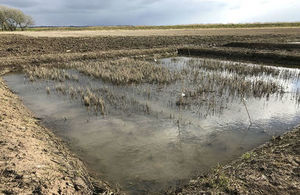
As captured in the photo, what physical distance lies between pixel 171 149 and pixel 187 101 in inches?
117

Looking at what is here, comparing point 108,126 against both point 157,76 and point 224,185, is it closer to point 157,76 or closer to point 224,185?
point 224,185

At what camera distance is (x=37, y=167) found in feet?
9.77

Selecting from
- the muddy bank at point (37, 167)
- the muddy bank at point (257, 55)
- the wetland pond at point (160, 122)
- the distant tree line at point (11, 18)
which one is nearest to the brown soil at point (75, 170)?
the muddy bank at point (37, 167)

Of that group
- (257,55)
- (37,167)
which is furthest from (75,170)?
(257,55)

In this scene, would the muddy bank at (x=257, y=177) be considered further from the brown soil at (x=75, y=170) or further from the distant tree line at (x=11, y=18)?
the distant tree line at (x=11, y=18)

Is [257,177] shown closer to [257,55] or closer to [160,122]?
[160,122]

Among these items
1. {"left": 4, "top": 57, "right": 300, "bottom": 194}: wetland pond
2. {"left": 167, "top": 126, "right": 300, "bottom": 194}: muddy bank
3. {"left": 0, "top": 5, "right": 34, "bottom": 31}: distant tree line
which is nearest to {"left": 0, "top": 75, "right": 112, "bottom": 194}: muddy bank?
{"left": 4, "top": 57, "right": 300, "bottom": 194}: wetland pond

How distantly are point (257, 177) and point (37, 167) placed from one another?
3321 millimetres

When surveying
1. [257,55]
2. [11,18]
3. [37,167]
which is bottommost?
[37,167]

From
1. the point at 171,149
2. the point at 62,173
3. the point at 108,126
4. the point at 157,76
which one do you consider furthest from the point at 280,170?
the point at 157,76

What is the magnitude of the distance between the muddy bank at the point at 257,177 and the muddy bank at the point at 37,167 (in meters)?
1.47

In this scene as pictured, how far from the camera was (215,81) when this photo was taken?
9.29m

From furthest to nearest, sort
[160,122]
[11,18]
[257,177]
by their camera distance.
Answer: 1. [11,18]
2. [160,122]
3. [257,177]

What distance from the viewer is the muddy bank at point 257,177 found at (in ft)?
9.01
